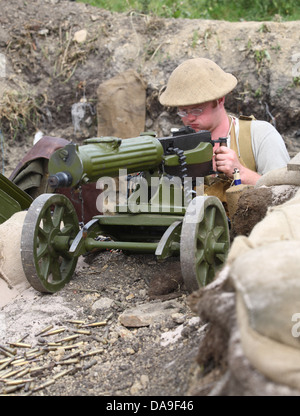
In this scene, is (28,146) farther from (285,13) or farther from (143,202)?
(285,13)

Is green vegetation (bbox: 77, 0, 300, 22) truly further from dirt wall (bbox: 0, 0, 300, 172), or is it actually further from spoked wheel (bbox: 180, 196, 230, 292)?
spoked wheel (bbox: 180, 196, 230, 292)

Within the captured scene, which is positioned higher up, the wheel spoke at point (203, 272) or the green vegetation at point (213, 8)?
the green vegetation at point (213, 8)

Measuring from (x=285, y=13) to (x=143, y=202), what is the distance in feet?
18.2

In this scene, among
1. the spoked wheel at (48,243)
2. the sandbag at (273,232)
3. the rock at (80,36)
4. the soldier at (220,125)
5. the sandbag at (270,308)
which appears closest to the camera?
the sandbag at (270,308)

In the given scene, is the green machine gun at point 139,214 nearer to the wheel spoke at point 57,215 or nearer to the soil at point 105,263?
the wheel spoke at point 57,215

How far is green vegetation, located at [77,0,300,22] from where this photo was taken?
7892 millimetres

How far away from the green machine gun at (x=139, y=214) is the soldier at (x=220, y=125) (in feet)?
1.04

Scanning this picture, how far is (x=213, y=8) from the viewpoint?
8.53 metres

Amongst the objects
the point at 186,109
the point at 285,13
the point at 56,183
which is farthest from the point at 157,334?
the point at 285,13

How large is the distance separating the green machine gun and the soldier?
12.5 inches

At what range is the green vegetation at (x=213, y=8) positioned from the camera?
7892mm

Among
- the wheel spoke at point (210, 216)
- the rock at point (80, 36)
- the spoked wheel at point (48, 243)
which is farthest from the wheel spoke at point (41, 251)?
the rock at point (80, 36)

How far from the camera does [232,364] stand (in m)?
1.72

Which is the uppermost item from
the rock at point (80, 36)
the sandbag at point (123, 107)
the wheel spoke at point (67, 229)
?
the rock at point (80, 36)
